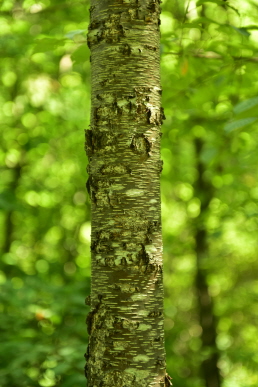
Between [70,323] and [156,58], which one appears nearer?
[156,58]

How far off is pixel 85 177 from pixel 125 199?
254 inches

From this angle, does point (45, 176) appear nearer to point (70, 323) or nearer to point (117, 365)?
point (70, 323)

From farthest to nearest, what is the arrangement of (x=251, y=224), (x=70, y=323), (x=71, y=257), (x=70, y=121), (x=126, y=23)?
(x=71, y=257), (x=70, y=121), (x=251, y=224), (x=70, y=323), (x=126, y=23)

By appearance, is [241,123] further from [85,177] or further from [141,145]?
[85,177]

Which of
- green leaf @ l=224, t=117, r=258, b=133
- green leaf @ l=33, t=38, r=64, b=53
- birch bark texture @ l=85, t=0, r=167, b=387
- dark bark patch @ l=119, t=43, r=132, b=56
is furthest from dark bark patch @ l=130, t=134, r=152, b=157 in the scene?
green leaf @ l=33, t=38, r=64, b=53

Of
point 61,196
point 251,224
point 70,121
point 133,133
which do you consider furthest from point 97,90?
point 61,196

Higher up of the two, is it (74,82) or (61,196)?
(74,82)

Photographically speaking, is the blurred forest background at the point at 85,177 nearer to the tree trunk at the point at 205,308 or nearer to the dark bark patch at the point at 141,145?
the tree trunk at the point at 205,308

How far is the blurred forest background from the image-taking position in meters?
2.52

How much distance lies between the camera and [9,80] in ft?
29.3

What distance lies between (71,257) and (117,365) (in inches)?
357

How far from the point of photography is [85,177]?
7668 mm

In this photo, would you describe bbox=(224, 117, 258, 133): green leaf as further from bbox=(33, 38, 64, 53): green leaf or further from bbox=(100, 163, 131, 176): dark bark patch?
bbox=(33, 38, 64, 53): green leaf

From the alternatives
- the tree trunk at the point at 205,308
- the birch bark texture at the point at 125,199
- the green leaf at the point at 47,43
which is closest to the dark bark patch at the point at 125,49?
the birch bark texture at the point at 125,199
